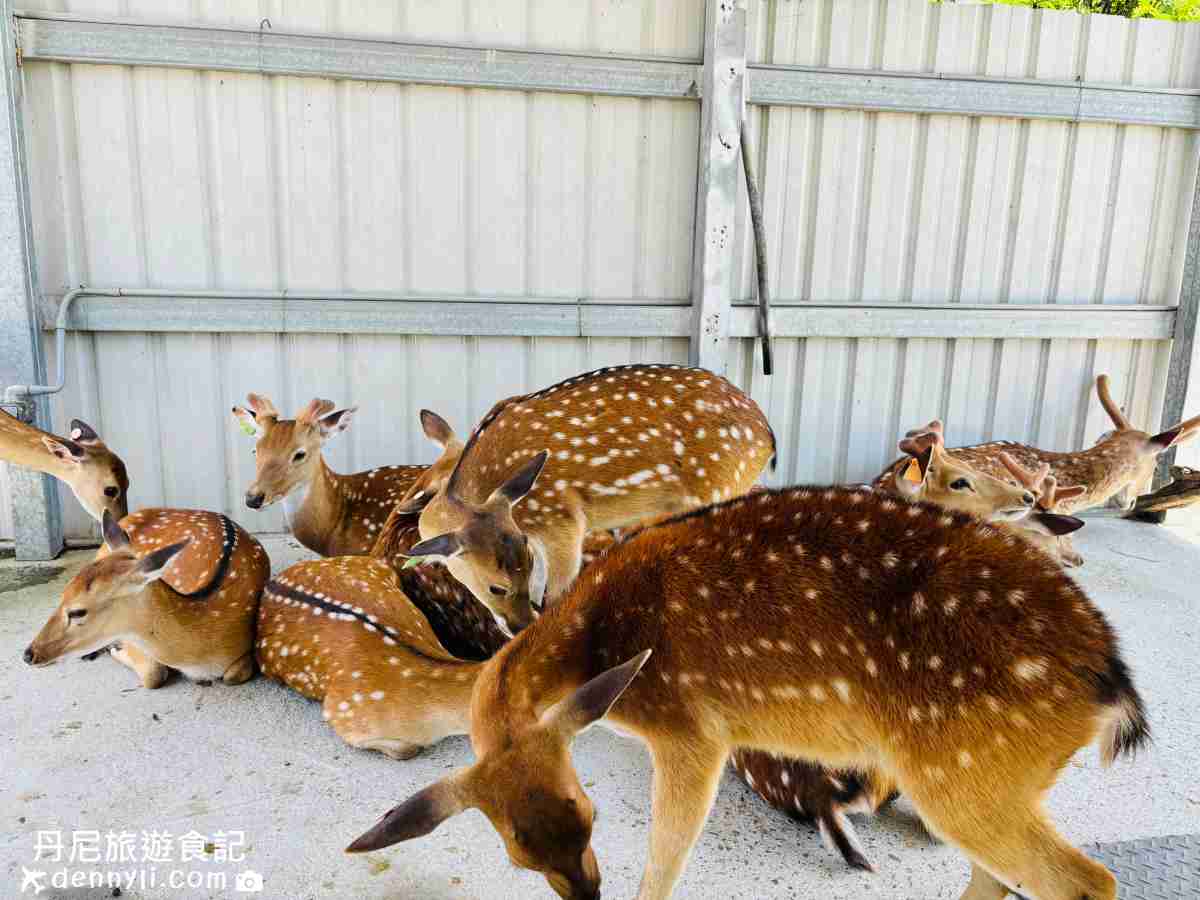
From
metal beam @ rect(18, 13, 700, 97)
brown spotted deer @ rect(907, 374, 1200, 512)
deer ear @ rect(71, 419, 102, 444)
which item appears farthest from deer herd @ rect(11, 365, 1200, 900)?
metal beam @ rect(18, 13, 700, 97)

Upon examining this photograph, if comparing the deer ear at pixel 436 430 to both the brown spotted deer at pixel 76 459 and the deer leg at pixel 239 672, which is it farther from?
the brown spotted deer at pixel 76 459

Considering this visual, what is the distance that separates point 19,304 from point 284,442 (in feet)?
5.03

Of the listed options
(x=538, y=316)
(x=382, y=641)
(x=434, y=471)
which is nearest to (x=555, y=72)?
(x=538, y=316)

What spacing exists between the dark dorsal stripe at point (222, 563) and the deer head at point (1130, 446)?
186 inches

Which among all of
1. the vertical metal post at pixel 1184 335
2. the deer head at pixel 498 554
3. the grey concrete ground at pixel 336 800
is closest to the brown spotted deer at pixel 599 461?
the deer head at pixel 498 554

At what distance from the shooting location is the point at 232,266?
4855 mm

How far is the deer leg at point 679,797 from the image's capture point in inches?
85.4

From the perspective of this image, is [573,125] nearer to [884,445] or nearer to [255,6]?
[255,6]

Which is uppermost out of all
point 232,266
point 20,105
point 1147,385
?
point 20,105

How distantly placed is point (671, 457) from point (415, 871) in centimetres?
181

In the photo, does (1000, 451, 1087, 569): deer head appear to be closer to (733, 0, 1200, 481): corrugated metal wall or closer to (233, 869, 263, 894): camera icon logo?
(733, 0, 1200, 481): corrugated metal wall

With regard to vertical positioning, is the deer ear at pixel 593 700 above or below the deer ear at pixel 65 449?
above

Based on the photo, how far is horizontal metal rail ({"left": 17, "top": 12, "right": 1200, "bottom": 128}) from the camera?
446 centimetres

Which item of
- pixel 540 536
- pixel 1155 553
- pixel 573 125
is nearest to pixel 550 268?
pixel 573 125
